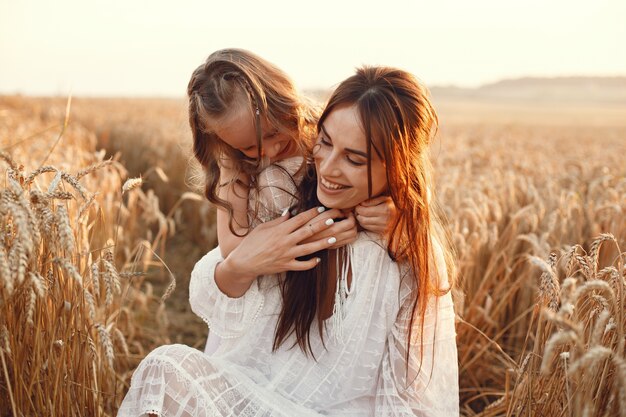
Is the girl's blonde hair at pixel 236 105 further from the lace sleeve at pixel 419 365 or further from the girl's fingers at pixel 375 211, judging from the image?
the lace sleeve at pixel 419 365

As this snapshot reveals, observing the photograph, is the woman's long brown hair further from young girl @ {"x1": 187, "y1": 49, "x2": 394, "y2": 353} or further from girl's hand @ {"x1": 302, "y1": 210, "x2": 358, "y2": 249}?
young girl @ {"x1": 187, "y1": 49, "x2": 394, "y2": 353}

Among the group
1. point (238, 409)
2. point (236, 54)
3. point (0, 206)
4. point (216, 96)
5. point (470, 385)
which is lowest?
point (470, 385)

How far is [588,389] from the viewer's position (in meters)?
1.41

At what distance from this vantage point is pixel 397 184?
181 cm

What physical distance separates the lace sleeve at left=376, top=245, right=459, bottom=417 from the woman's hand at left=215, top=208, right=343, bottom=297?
12.8 inches

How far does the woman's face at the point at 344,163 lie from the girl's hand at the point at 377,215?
0.03 metres

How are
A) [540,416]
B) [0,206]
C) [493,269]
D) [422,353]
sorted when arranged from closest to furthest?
[0,206]
[540,416]
[422,353]
[493,269]

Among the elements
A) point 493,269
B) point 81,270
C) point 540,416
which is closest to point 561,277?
point 493,269

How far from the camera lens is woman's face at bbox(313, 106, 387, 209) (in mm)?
1753

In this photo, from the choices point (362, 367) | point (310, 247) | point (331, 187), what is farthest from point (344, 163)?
point (362, 367)

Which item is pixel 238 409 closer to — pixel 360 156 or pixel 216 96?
pixel 360 156

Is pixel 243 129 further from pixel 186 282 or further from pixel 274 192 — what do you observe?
pixel 186 282

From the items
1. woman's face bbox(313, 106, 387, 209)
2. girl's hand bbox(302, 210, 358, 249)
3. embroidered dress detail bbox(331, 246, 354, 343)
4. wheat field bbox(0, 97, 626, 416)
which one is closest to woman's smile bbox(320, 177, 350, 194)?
woman's face bbox(313, 106, 387, 209)

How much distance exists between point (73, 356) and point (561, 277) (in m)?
2.45
